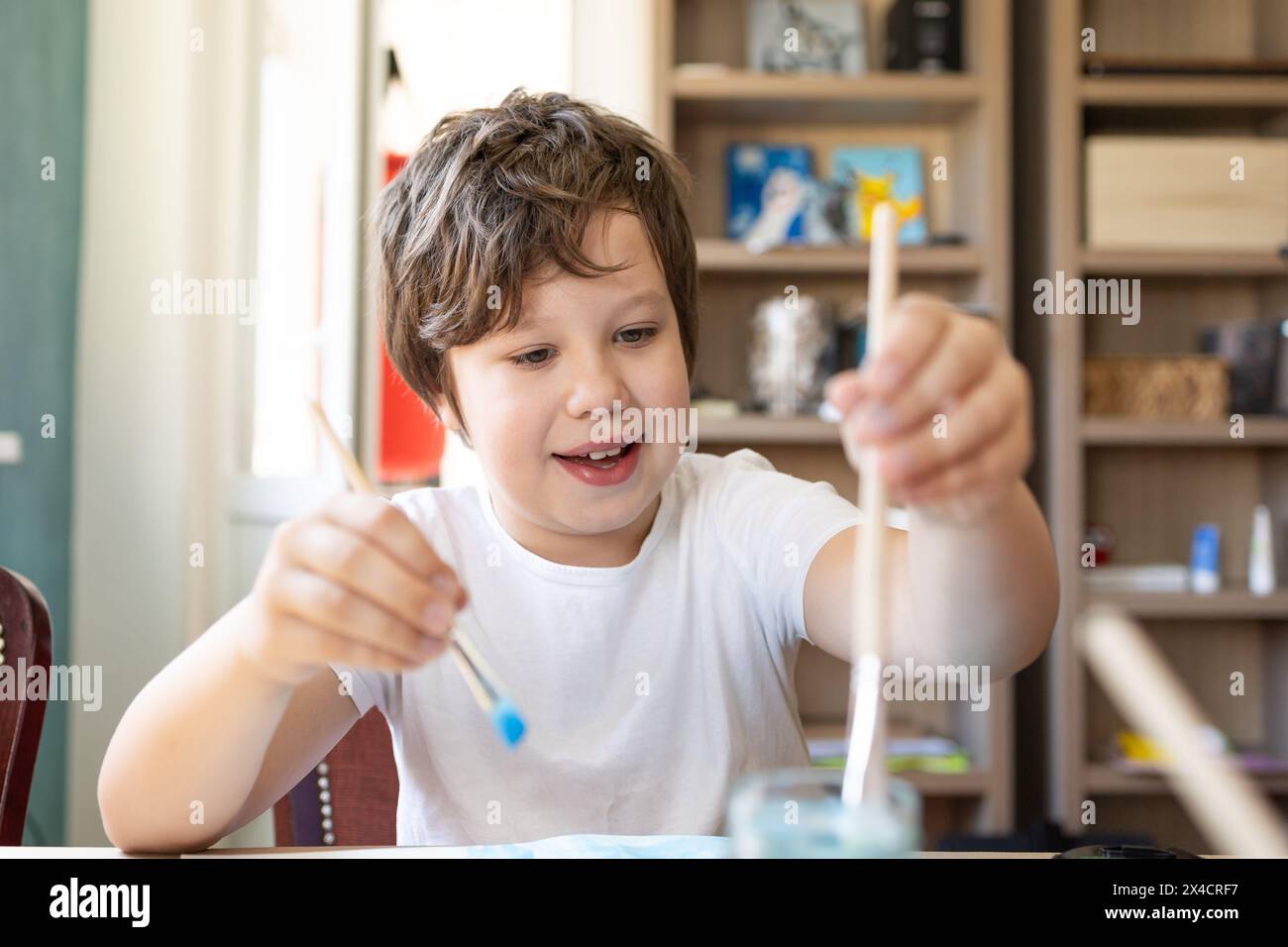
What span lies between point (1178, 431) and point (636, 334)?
130 centimetres

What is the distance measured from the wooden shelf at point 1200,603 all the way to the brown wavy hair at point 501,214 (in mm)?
1167

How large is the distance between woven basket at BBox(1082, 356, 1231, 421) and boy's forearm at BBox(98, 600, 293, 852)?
1477mm

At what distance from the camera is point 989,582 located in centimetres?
43

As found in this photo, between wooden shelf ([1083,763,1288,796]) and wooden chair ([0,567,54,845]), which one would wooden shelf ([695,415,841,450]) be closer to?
wooden shelf ([1083,763,1288,796])

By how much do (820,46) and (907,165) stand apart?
0.22 m

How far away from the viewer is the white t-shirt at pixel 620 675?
2.02 feet

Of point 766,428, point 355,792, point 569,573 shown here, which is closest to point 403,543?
point 569,573

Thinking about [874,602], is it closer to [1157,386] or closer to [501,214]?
[501,214]

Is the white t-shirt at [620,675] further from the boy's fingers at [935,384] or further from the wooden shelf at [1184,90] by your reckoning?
the wooden shelf at [1184,90]

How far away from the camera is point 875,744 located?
0.26m

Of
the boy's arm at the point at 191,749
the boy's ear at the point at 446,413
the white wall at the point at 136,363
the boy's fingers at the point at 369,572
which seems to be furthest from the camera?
the white wall at the point at 136,363

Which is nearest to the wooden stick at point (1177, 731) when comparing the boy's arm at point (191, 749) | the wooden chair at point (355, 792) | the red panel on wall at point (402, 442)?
the boy's arm at point (191, 749)

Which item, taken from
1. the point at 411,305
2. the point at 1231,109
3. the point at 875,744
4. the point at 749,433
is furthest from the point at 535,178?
the point at 1231,109
